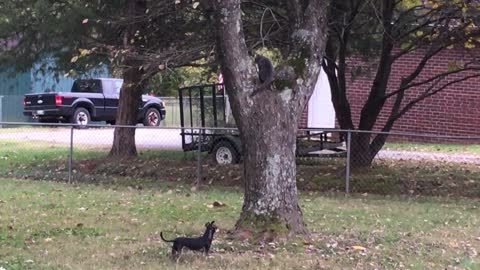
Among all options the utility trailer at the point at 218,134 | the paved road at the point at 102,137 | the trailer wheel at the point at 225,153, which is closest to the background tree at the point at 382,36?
the utility trailer at the point at 218,134

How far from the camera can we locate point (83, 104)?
27.4 meters

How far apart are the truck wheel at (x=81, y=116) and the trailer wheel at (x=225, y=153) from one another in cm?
1265

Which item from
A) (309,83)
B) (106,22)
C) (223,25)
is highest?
(106,22)

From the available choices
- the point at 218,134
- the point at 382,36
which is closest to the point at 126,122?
the point at 218,134

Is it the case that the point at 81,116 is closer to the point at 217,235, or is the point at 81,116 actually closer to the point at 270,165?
the point at 217,235

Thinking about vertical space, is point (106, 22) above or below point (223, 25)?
above

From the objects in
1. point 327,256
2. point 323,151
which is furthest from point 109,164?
point 327,256

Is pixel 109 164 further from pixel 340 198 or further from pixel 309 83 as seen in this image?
pixel 309 83

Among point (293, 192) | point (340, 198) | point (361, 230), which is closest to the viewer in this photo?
point (293, 192)

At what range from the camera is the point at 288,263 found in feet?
20.6

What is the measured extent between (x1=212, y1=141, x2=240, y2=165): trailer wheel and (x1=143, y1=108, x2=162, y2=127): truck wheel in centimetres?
1422

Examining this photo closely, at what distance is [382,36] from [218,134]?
14.4 ft

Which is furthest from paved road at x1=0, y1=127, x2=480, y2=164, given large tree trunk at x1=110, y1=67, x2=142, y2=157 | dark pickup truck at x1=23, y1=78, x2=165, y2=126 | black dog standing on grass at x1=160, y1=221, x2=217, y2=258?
black dog standing on grass at x1=160, y1=221, x2=217, y2=258

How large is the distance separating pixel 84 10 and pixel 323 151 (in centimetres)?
589
